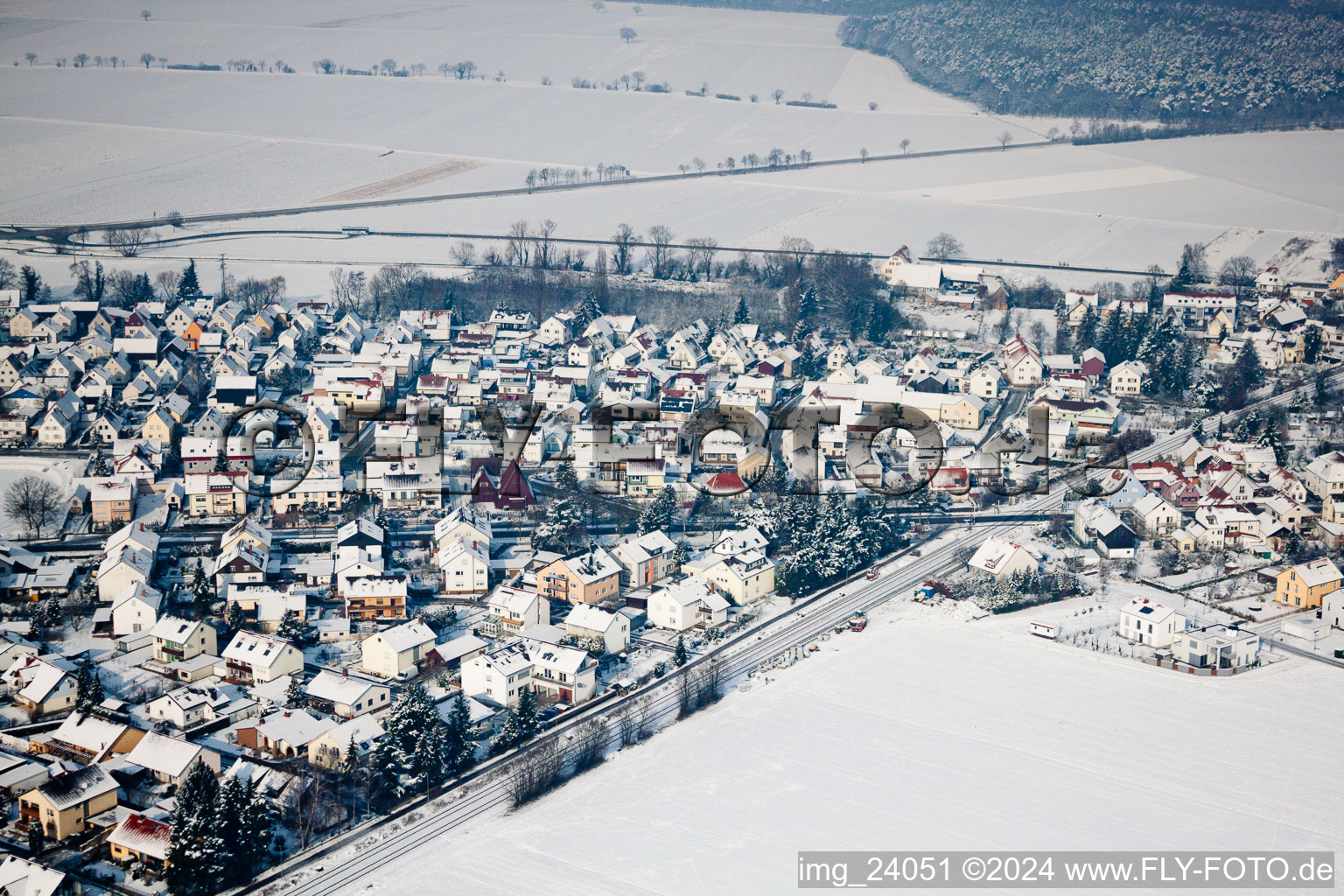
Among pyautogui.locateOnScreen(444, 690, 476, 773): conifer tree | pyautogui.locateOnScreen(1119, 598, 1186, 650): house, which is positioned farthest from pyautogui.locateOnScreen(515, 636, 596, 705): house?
pyautogui.locateOnScreen(1119, 598, 1186, 650): house

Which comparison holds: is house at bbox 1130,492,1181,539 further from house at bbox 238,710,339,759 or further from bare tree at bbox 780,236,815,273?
bare tree at bbox 780,236,815,273

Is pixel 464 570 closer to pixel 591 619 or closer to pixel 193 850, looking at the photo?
pixel 591 619

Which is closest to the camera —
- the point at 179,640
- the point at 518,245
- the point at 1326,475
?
the point at 179,640

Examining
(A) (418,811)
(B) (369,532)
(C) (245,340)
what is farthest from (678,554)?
(C) (245,340)

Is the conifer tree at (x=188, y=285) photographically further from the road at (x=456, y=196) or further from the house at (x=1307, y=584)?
the house at (x=1307, y=584)

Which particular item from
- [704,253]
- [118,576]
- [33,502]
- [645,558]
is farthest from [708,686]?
[704,253]
